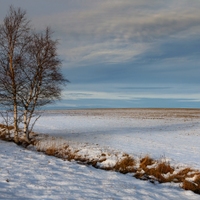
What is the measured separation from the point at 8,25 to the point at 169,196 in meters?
17.0

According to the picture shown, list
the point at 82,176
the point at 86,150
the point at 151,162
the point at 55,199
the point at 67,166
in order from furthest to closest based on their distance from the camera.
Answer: the point at 86,150
the point at 151,162
the point at 67,166
the point at 82,176
the point at 55,199

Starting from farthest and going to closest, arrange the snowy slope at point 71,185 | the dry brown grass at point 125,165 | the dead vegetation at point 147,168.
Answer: the dry brown grass at point 125,165 < the dead vegetation at point 147,168 < the snowy slope at point 71,185

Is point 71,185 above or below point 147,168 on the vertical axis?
above

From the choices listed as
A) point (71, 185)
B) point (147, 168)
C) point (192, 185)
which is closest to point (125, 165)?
point (147, 168)

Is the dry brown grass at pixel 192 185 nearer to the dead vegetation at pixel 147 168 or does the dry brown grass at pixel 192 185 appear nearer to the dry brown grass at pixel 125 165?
the dead vegetation at pixel 147 168

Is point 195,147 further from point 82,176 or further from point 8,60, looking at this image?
point 8,60

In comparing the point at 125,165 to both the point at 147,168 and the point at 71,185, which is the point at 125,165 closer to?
the point at 147,168

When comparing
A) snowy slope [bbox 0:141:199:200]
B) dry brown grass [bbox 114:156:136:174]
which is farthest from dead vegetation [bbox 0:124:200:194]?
snowy slope [bbox 0:141:199:200]

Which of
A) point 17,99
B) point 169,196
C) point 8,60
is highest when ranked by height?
point 8,60

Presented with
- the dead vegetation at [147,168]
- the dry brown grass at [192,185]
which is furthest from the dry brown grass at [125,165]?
the dry brown grass at [192,185]

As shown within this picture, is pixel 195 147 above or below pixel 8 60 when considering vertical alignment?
below

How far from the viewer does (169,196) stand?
899 centimetres

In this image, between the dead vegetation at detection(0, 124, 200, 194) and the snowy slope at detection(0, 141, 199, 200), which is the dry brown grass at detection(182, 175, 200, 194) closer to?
the dead vegetation at detection(0, 124, 200, 194)

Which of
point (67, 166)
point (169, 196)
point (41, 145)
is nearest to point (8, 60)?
point (41, 145)
